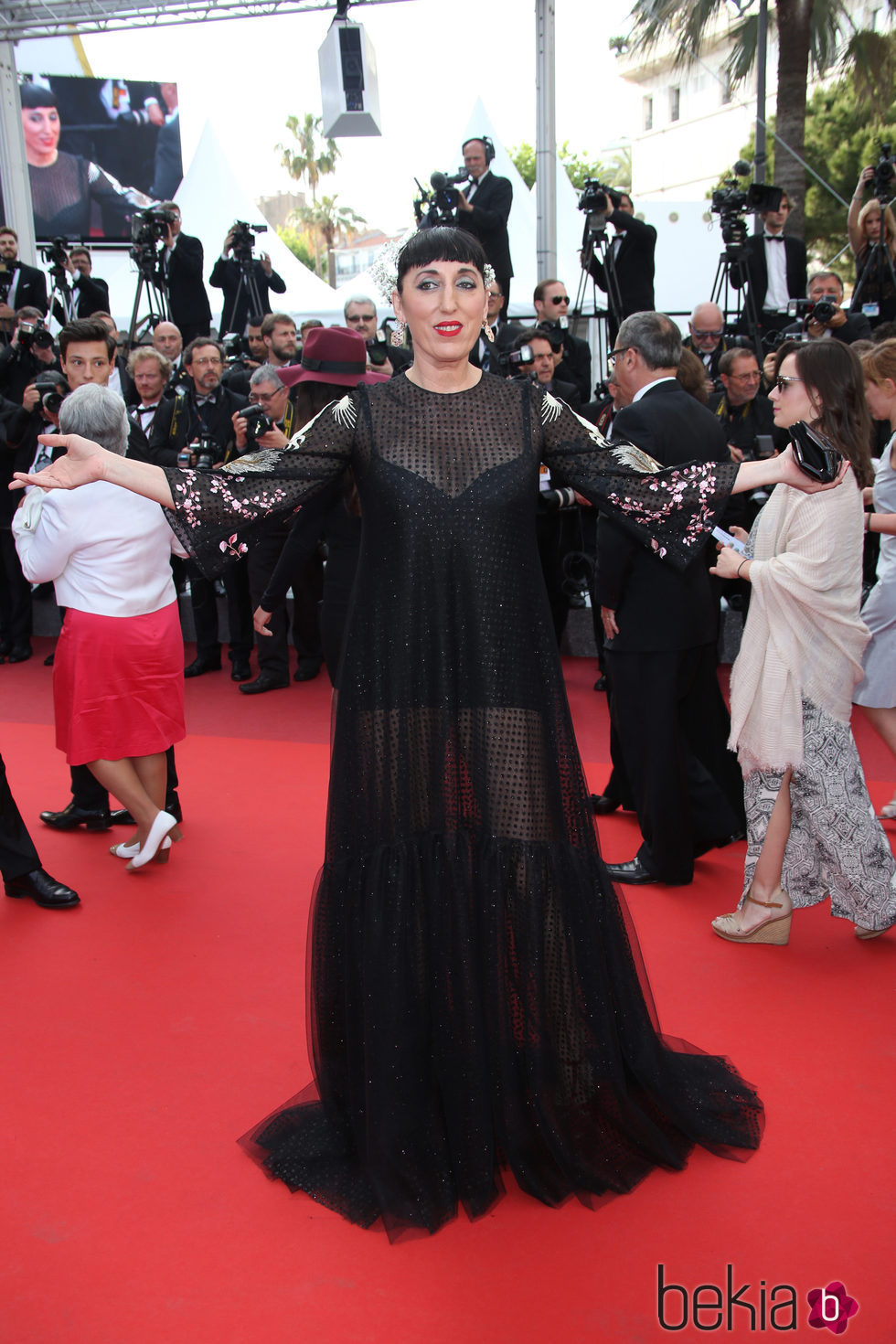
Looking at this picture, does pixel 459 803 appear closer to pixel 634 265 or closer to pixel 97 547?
pixel 97 547

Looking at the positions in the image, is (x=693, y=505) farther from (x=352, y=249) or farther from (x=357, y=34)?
(x=352, y=249)

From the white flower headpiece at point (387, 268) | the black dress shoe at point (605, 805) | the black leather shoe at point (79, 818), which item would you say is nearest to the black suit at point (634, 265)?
the black dress shoe at point (605, 805)

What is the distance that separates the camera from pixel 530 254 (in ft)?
46.5

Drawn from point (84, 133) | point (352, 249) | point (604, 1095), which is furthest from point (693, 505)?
point (352, 249)

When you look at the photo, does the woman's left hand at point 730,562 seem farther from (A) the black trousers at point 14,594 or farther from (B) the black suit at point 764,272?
(A) the black trousers at point 14,594

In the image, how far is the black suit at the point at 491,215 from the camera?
8039 millimetres

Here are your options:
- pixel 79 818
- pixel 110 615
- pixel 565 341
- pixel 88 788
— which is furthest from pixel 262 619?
pixel 565 341

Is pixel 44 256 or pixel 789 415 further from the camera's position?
pixel 44 256

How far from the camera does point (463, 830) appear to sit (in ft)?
7.63

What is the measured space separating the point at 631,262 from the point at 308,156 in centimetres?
4717

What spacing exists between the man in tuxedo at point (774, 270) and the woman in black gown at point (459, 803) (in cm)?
615

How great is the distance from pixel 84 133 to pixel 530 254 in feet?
55.4
